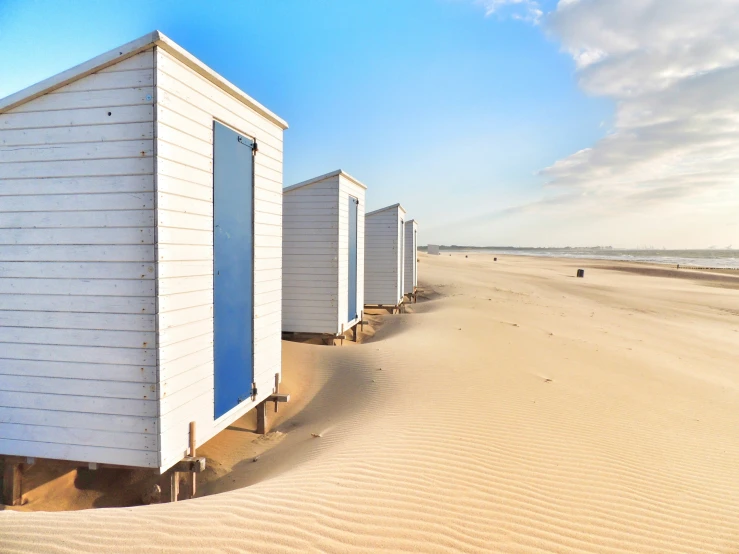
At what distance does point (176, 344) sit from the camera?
14.8 ft

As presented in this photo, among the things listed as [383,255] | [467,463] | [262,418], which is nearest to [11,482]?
[262,418]

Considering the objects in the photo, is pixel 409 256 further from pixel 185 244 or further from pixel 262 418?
pixel 185 244

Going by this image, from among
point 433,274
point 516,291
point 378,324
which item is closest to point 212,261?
point 378,324

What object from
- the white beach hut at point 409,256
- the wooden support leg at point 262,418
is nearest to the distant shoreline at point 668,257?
the white beach hut at point 409,256

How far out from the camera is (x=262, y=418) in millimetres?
7004

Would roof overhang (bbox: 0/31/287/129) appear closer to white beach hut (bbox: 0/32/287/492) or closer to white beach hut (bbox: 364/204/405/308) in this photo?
white beach hut (bbox: 0/32/287/492)

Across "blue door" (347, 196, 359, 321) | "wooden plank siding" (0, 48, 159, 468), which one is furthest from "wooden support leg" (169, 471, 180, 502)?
"blue door" (347, 196, 359, 321)

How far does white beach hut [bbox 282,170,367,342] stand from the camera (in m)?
10.9

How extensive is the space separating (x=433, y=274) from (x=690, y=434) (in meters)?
30.8

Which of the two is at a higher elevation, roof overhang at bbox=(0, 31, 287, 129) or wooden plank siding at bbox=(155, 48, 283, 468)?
roof overhang at bbox=(0, 31, 287, 129)

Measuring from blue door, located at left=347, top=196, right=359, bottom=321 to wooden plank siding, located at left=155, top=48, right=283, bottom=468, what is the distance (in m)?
6.46

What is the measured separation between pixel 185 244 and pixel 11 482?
3307 mm

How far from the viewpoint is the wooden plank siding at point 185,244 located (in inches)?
168

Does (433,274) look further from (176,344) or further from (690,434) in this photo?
(176,344)
